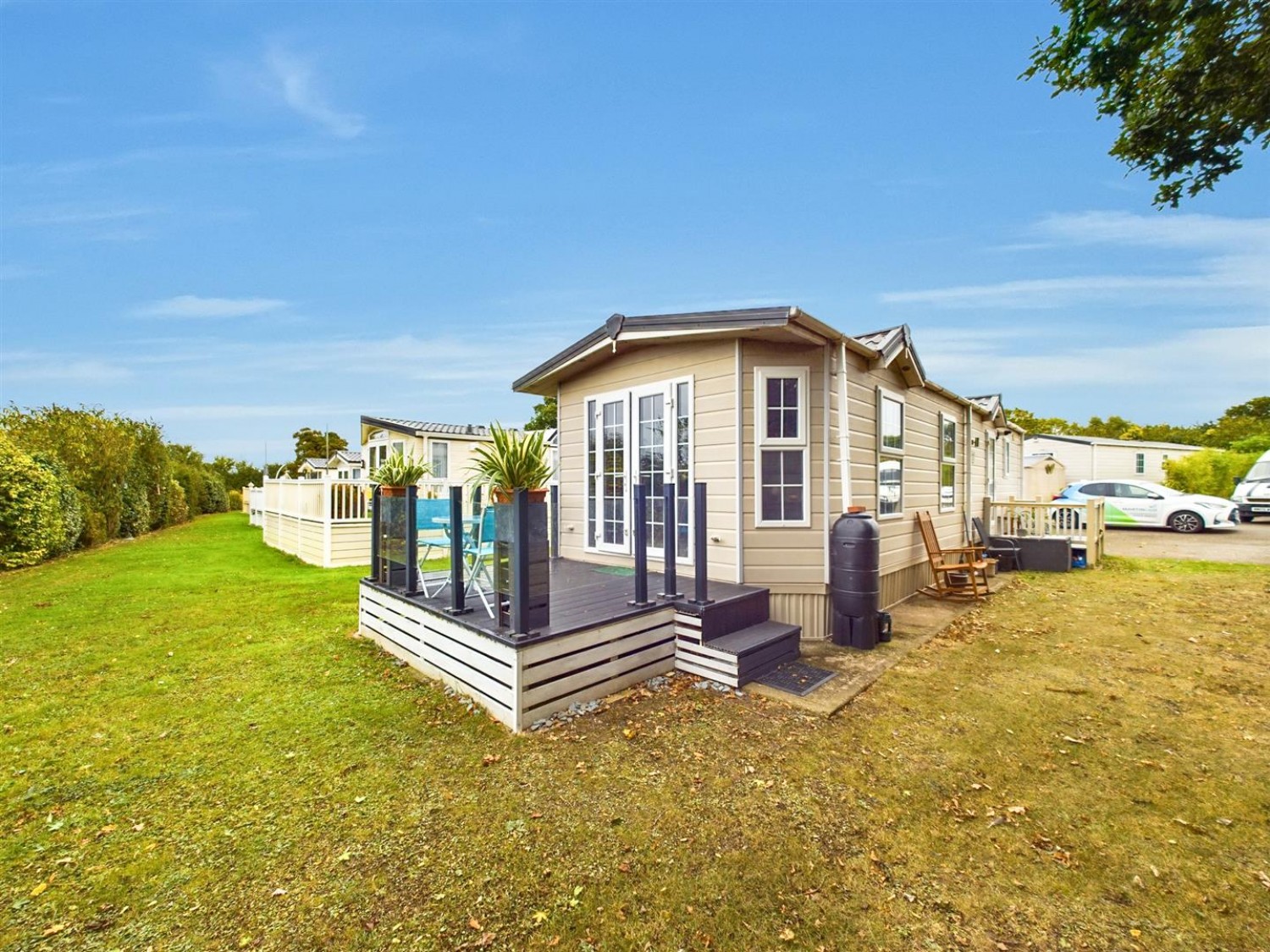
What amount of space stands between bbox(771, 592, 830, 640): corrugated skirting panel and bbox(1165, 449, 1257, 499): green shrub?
77.1 feet

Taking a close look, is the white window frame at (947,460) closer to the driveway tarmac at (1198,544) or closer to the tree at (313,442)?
the driveway tarmac at (1198,544)

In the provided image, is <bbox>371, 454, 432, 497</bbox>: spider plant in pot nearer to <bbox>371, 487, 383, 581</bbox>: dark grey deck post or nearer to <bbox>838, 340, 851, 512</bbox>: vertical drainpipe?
<bbox>371, 487, 383, 581</bbox>: dark grey deck post

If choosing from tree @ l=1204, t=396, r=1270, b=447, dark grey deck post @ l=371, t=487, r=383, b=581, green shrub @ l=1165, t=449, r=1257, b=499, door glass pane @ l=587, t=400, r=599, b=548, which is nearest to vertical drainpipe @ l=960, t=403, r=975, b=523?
door glass pane @ l=587, t=400, r=599, b=548

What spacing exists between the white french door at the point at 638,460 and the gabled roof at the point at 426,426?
1025cm

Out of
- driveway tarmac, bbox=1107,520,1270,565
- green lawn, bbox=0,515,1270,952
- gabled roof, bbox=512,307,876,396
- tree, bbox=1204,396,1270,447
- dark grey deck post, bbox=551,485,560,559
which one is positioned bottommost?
driveway tarmac, bbox=1107,520,1270,565

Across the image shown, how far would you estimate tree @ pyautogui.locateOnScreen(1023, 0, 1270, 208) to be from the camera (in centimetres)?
358

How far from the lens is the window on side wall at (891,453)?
6254 millimetres

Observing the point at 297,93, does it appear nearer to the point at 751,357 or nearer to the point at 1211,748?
the point at 751,357

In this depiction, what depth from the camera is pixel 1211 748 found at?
125 inches

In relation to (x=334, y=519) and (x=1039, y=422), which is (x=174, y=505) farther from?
(x=1039, y=422)

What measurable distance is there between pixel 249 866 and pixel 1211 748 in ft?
17.1

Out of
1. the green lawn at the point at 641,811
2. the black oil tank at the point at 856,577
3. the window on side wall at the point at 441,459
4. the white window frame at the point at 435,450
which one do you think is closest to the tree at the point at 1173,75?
the black oil tank at the point at 856,577

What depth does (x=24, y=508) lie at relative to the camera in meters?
9.90

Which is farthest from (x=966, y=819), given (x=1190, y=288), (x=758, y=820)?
(x=1190, y=288)
